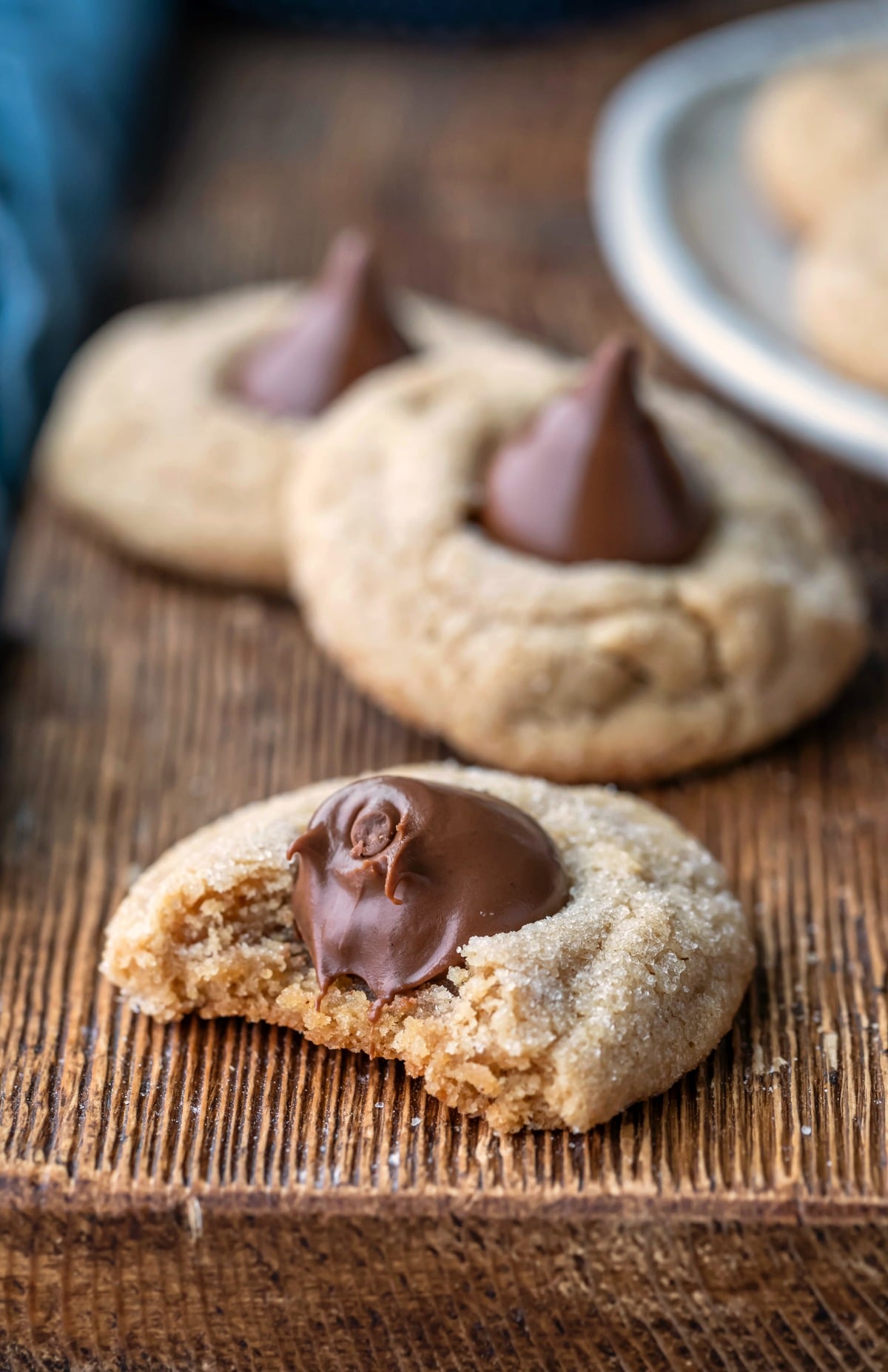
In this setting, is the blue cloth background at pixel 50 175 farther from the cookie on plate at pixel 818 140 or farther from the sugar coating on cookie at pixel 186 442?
the cookie on plate at pixel 818 140

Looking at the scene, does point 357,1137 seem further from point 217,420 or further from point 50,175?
point 50,175

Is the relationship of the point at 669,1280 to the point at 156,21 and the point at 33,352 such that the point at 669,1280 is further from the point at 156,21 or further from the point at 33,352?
the point at 156,21

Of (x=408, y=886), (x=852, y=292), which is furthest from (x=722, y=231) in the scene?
(x=408, y=886)

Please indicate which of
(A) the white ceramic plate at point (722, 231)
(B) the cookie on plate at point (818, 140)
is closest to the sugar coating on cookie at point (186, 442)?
(A) the white ceramic plate at point (722, 231)

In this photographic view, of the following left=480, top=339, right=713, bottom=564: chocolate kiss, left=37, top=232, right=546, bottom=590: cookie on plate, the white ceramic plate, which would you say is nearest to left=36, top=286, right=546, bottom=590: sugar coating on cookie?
left=37, top=232, right=546, bottom=590: cookie on plate

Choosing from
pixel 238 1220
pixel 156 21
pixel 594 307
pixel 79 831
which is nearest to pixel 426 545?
pixel 79 831

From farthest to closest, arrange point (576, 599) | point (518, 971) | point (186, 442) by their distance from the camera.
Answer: point (186, 442), point (576, 599), point (518, 971)
